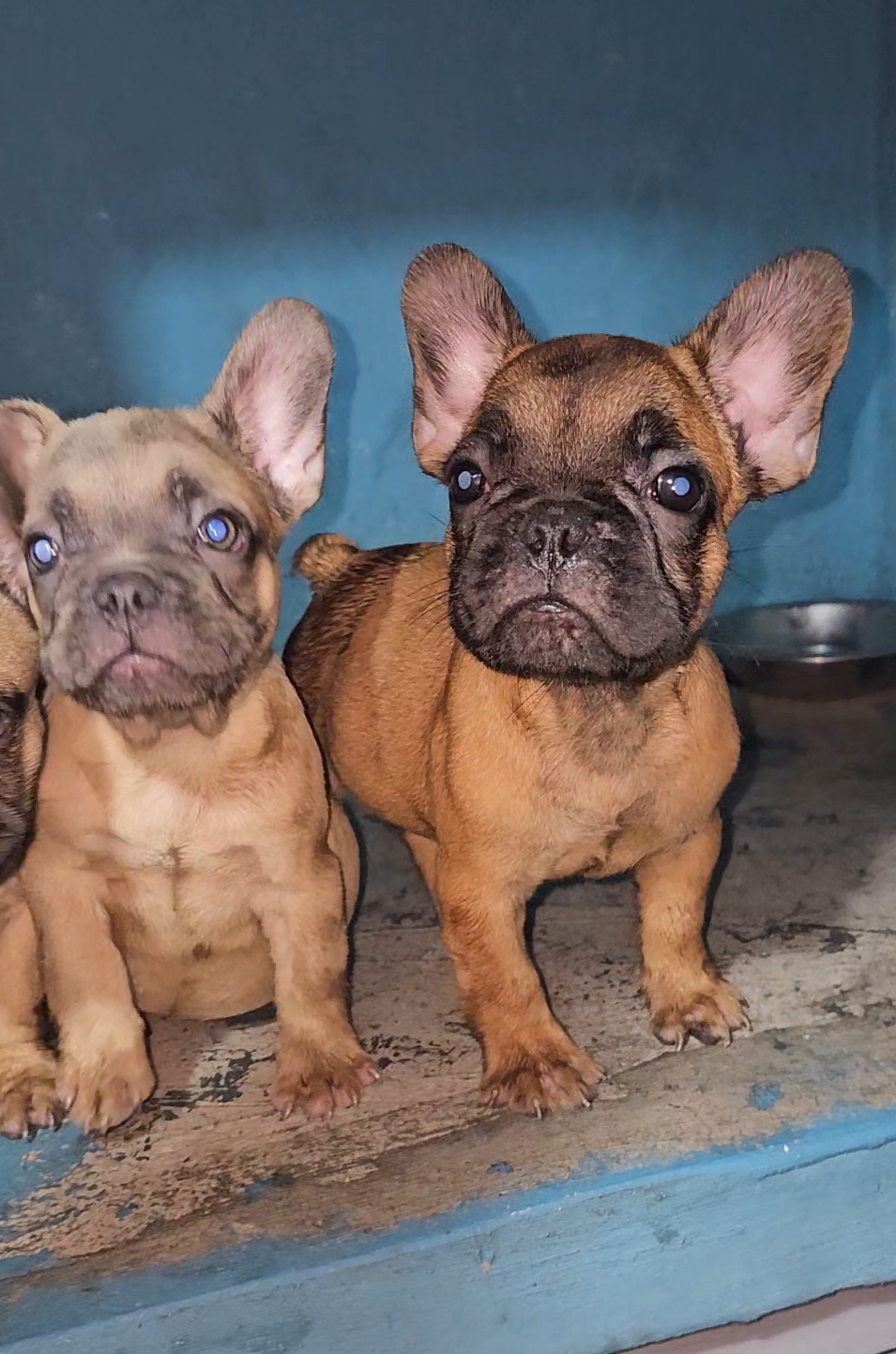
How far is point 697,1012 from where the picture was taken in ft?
8.02

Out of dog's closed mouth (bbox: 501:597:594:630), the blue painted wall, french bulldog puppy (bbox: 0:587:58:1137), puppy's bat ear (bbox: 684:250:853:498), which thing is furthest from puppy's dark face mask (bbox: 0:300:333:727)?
the blue painted wall

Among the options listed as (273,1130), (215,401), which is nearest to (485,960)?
(273,1130)

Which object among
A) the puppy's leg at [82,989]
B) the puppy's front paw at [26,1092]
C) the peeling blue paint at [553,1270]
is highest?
the puppy's leg at [82,989]

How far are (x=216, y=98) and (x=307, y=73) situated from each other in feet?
0.88

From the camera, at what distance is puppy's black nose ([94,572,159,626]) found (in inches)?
77.7

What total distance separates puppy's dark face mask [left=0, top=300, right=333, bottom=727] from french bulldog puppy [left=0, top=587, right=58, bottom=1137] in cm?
12

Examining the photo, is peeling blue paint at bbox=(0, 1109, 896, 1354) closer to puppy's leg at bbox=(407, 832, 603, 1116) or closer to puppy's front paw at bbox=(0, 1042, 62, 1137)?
puppy's leg at bbox=(407, 832, 603, 1116)

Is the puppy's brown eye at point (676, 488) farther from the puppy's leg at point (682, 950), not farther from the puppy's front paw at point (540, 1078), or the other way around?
the puppy's front paw at point (540, 1078)

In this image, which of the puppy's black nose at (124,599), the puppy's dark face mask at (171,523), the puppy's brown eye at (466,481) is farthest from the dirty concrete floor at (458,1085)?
the puppy's brown eye at (466,481)

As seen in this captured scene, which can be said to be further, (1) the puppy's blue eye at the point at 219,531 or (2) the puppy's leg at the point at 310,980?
(2) the puppy's leg at the point at 310,980

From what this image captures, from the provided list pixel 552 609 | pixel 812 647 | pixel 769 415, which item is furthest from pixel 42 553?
pixel 812 647

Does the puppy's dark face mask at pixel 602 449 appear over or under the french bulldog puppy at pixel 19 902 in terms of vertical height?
over

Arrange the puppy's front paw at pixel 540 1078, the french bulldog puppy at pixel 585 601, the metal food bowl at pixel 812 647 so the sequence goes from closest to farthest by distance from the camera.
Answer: the french bulldog puppy at pixel 585 601 → the puppy's front paw at pixel 540 1078 → the metal food bowl at pixel 812 647

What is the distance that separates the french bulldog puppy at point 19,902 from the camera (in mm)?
2262
